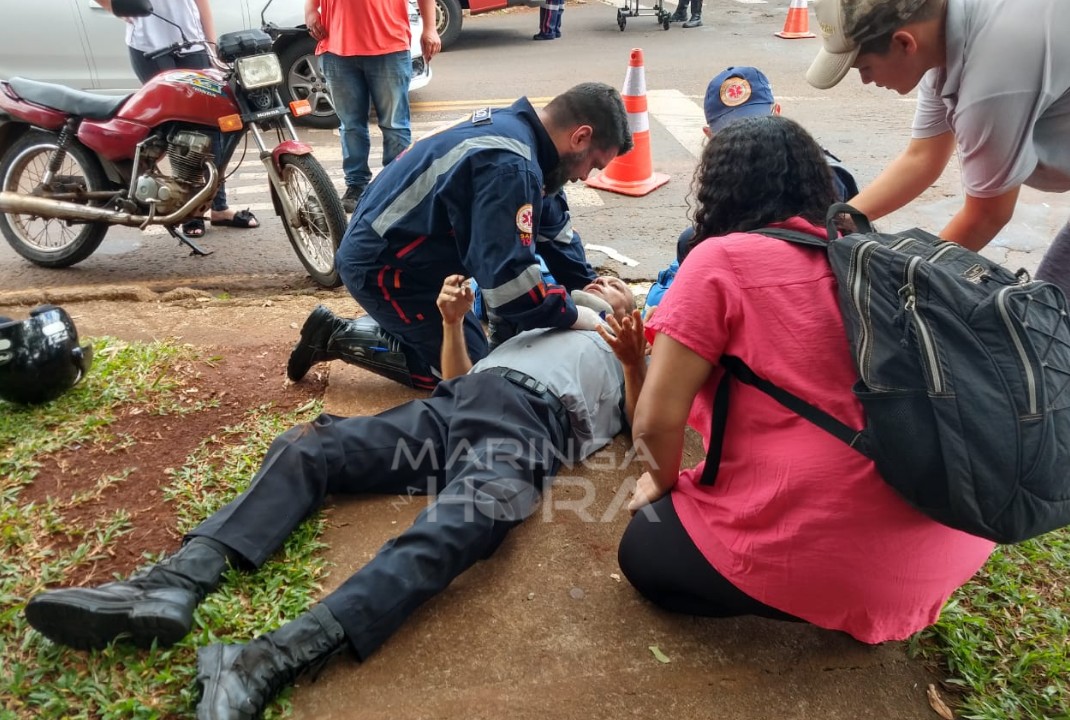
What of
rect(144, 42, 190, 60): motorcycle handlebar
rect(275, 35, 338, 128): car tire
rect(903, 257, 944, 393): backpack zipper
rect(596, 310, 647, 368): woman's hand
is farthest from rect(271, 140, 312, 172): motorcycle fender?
rect(903, 257, 944, 393): backpack zipper

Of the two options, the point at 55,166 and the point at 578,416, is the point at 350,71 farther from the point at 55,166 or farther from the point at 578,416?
the point at 578,416

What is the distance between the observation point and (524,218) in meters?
2.70

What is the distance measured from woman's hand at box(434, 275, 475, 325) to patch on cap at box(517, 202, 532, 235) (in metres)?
0.25

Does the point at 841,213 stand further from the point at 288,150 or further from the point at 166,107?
the point at 166,107

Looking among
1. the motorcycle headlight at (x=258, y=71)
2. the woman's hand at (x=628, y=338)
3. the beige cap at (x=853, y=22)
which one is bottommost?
the woman's hand at (x=628, y=338)

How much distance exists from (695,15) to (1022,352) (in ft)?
37.8

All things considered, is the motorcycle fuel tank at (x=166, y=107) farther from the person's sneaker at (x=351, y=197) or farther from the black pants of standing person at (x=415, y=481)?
the black pants of standing person at (x=415, y=481)

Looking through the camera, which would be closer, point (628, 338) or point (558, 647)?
point (558, 647)

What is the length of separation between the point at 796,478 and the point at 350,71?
168 inches

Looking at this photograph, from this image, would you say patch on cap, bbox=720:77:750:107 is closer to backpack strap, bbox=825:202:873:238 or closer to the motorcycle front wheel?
backpack strap, bbox=825:202:873:238

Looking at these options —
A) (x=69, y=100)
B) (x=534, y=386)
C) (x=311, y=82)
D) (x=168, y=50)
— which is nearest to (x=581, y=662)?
(x=534, y=386)

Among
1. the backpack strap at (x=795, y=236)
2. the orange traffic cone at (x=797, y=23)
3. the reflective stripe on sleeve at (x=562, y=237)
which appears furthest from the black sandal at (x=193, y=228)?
the orange traffic cone at (x=797, y=23)

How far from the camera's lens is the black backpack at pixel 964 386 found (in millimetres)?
1505

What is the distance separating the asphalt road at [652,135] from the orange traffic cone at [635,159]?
0.31 ft
